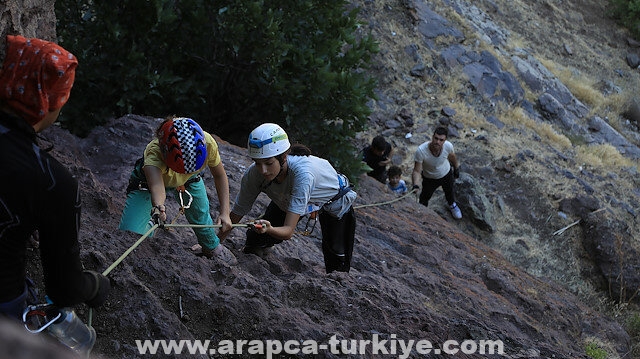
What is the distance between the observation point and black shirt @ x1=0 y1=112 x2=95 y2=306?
2.26 metres

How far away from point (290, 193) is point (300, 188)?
0.24 metres

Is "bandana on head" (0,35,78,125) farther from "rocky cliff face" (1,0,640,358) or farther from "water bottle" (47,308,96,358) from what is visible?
"rocky cliff face" (1,0,640,358)

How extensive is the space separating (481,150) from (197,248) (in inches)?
445

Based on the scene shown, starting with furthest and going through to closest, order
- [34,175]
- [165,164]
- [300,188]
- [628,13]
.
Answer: [628,13] < [300,188] < [165,164] < [34,175]

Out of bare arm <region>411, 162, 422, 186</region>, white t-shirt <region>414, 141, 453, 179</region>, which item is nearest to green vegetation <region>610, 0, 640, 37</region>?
white t-shirt <region>414, 141, 453, 179</region>

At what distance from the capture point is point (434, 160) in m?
10.7

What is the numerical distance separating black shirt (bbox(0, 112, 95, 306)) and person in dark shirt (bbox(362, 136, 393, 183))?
8591 mm

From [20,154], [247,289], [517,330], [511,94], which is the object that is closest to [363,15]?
[511,94]

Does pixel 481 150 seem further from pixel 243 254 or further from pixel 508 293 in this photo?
pixel 243 254

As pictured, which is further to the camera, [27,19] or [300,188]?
[27,19]

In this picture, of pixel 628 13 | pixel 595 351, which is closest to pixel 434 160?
pixel 595 351

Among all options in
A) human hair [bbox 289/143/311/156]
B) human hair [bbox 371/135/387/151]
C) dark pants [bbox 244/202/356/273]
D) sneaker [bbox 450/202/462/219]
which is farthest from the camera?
sneaker [bbox 450/202/462/219]

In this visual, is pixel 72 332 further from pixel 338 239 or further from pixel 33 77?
pixel 338 239

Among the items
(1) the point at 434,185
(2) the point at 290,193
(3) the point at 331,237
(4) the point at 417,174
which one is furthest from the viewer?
(1) the point at 434,185
